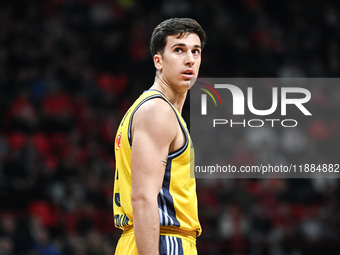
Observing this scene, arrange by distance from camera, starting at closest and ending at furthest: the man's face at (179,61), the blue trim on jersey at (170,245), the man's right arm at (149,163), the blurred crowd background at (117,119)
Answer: the man's right arm at (149,163) → the blue trim on jersey at (170,245) → the man's face at (179,61) → the blurred crowd background at (117,119)

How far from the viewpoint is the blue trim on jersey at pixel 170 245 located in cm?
342

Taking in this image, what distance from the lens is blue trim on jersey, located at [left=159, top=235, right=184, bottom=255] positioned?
342 cm

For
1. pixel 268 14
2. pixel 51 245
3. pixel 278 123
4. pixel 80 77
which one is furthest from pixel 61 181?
pixel 268 14

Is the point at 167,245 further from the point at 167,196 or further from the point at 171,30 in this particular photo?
the point at 171,30

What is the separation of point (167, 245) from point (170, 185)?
0.34m

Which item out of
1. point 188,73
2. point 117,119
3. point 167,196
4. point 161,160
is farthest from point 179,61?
→ point 117,119

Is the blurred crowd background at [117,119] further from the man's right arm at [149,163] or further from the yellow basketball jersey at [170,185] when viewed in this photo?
the man's right arm at [149,163]

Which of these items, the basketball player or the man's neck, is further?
the man's neck

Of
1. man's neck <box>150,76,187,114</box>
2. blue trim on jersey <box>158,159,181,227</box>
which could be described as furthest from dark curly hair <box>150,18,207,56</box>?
blue trim on jersey <box>158,159,181,227</box>

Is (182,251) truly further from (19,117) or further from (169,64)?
(19,117)

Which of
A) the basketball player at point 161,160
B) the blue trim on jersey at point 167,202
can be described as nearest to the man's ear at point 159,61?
the basketball player at point 161,160

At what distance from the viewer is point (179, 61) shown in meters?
3.63

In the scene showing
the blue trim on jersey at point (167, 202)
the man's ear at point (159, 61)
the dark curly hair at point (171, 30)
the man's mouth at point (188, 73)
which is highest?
the dark curly hair at point (171, 30)

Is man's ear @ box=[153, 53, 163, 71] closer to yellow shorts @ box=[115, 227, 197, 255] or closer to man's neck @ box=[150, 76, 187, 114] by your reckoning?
man's neck @ box=[150, 76, 187, 114]
